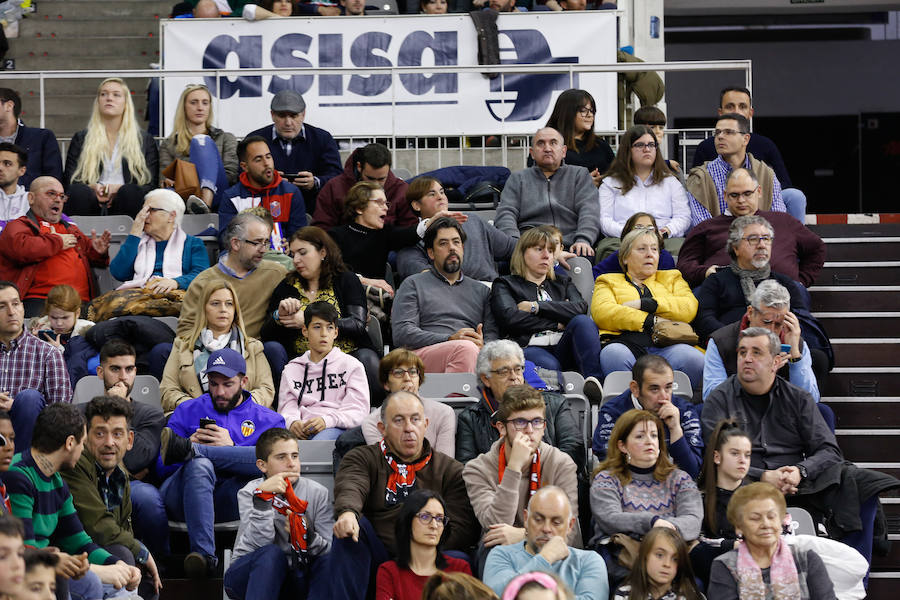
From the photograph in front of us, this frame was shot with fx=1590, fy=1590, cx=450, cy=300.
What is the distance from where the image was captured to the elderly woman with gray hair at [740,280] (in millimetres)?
8188

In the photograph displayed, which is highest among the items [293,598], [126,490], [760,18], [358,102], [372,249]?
[760,18]

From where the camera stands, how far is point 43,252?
8.63m

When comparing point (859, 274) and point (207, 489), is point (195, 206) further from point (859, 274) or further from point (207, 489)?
point (859, 274)

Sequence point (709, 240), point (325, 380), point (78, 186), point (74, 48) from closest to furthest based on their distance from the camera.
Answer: point (325, 380) < point (709, 240) < point (78, 186) < point (74, 48)

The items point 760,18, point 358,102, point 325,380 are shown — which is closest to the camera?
point 325,380

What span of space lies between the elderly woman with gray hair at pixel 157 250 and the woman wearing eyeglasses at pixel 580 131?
2.53 metres

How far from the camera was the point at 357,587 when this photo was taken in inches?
244

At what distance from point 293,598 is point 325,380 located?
1359 mm

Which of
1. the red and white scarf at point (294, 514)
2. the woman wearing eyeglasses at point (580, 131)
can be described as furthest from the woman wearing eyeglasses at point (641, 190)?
the red and white scarf at point (294, 514)

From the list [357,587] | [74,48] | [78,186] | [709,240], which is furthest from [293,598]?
[74,48]

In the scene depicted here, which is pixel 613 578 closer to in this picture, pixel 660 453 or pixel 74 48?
pixel 660 453

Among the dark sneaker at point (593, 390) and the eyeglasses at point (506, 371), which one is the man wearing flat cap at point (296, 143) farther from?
the eyeglasses at point (506, 371)

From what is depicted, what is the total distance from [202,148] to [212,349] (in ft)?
8.22

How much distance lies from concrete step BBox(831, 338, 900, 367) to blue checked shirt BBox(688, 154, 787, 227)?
1.13 metres
